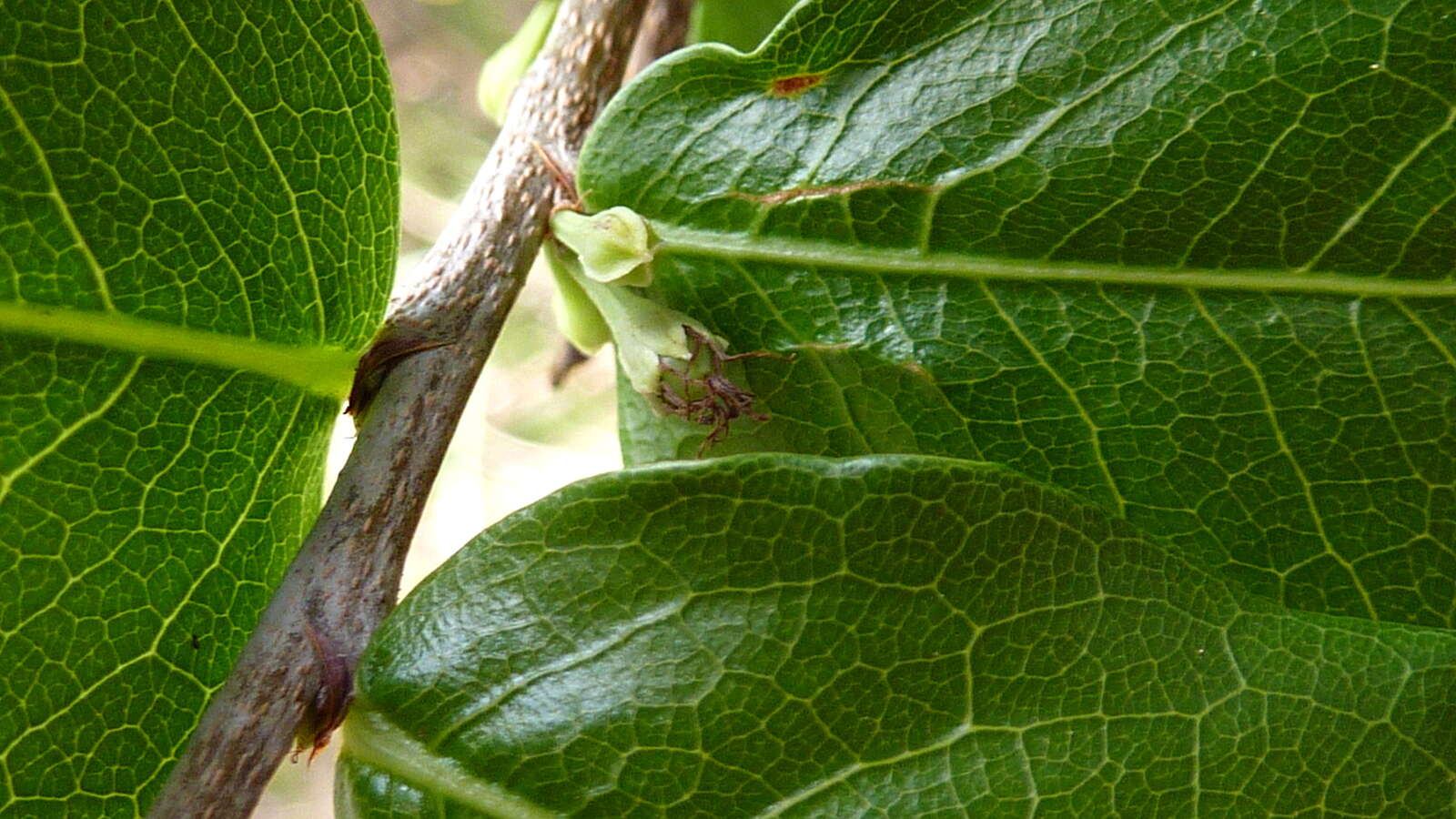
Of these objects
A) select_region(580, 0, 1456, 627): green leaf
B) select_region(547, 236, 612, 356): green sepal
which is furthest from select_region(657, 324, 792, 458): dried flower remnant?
select_region(547, 236, 612, 356): green sepal

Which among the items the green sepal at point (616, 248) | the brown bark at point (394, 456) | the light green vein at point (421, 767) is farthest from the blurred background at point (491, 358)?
the light green vein at point (421, 767)

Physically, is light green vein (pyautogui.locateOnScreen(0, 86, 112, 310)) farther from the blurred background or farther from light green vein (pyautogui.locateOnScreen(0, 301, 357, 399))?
the blurred background

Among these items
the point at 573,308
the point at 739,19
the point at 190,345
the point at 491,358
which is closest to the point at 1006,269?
the point at 573,308

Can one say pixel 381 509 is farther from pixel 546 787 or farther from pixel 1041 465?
pixel 1041 465

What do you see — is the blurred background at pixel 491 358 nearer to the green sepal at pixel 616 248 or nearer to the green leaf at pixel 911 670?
the green sepal at pixel 616 248

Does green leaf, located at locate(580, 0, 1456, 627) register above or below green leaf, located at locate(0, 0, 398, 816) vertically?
below

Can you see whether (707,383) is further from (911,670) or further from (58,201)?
(58,201)
